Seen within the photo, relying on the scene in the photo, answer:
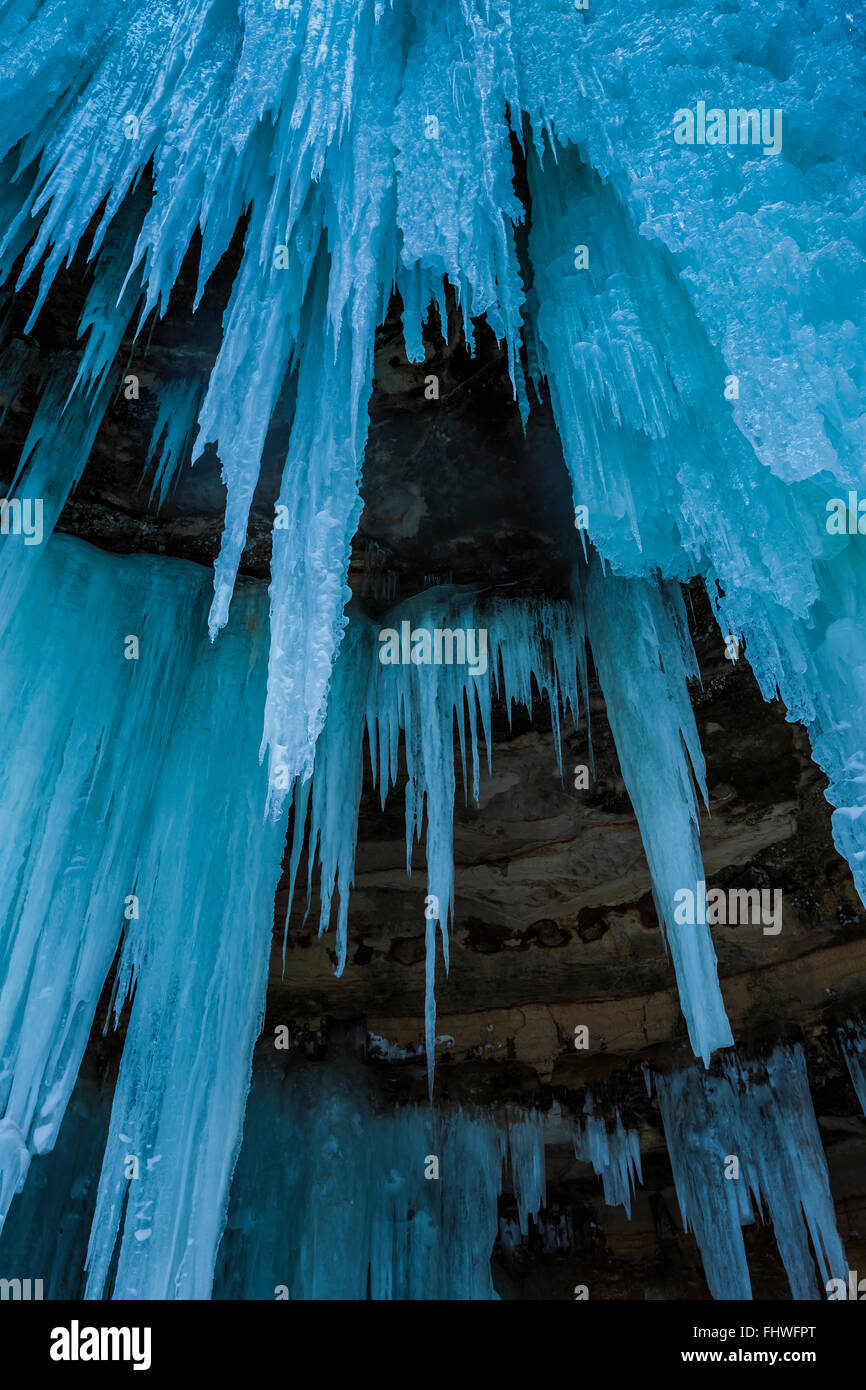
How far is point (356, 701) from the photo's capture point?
502cm

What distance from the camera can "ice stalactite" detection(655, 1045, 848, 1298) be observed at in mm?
5680

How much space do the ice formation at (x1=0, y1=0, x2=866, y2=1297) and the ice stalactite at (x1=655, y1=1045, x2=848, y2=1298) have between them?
2198 mm

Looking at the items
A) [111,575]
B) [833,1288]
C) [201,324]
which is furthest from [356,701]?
[833,1288]

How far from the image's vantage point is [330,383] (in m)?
3.40

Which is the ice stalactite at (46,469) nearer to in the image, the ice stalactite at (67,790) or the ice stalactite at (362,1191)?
the ice stalactite at (67,790)

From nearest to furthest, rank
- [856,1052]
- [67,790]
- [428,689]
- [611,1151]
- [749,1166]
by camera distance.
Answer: [67,790] < [428,689] < [856,1052] < [749,1166] < [611,1151]

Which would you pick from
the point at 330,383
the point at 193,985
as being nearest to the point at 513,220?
the point at 330,383

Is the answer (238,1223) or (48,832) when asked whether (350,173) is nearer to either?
(48,832)

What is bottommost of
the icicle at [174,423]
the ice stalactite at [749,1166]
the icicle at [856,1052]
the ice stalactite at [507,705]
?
the ice stalactite at [749,1166]

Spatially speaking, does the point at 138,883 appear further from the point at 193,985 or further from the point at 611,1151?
the point at 611,1151

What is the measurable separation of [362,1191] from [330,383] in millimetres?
5072

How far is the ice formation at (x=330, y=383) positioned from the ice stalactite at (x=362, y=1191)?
7.51ft

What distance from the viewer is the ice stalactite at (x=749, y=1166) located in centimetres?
568

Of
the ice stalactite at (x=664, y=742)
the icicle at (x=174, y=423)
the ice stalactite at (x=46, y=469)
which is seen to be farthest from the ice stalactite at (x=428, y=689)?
the ice stalactite at (x=46, y=469)
